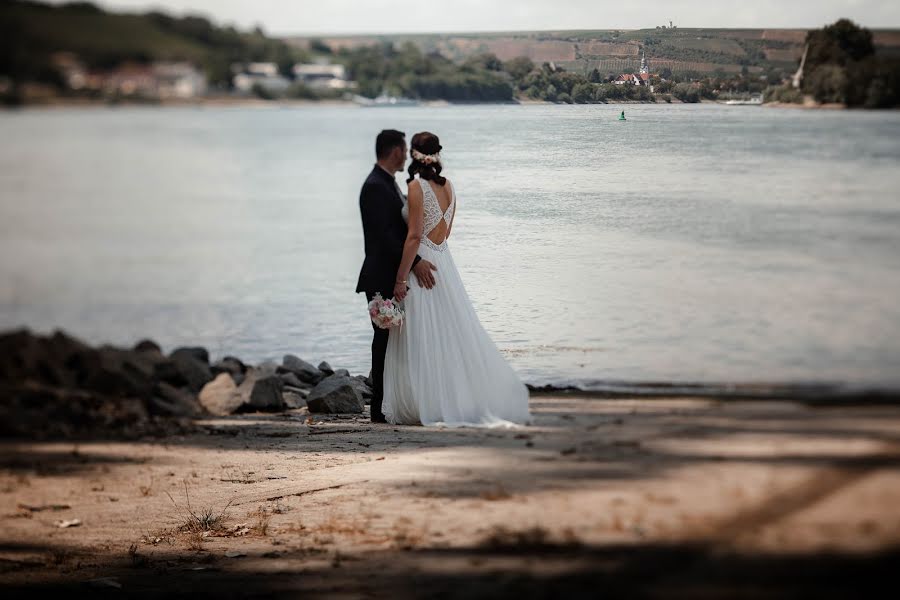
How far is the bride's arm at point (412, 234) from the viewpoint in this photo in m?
4.32

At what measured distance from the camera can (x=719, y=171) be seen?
4133mm

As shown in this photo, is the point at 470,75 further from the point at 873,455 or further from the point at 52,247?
the point at 52,247

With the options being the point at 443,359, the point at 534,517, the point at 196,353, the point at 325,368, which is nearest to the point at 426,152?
the point at 443,359

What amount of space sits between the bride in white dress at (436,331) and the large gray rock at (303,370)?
2.45 metres

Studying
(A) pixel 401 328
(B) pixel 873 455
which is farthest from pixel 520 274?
(B) pixel 873 455

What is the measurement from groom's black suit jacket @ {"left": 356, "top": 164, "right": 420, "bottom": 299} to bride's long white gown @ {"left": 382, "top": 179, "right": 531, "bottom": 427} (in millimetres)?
84

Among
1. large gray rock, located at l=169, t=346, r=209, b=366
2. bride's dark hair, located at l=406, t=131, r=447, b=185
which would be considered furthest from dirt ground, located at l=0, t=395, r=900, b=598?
large gray rock, located at l=169, t=346, r=209, b=366

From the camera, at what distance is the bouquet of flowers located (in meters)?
4.38

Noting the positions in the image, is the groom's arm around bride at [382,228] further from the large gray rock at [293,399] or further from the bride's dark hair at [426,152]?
the large gray rock at [293,399]

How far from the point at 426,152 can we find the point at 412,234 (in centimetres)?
38

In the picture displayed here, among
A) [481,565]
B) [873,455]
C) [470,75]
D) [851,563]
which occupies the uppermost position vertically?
[470,75]

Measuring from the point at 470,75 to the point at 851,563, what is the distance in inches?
157

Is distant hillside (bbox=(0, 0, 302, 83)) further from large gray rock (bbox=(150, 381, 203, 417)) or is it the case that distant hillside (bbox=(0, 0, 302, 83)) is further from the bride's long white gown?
large gray rock (bbox=(150, 381, 203, 417))

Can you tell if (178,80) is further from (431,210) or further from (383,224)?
(431,210)
